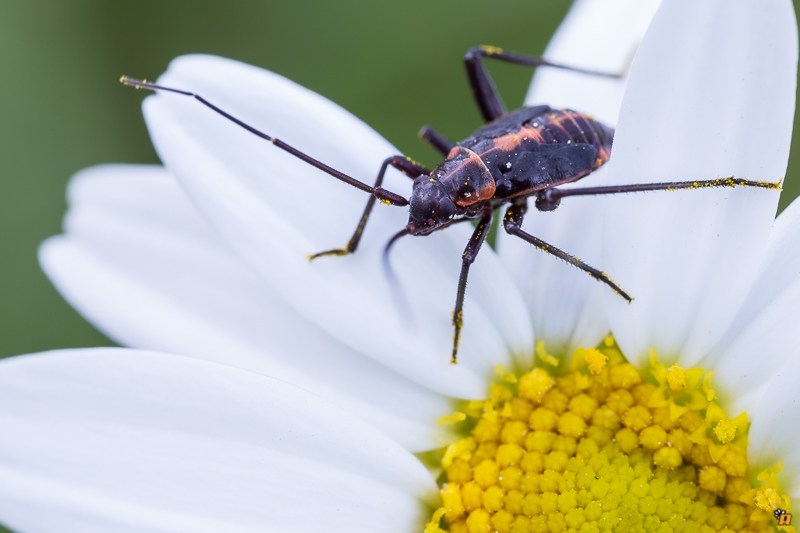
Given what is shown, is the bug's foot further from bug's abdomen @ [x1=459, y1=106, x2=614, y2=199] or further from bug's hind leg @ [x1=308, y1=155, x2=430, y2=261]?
bug's abdomen @ [x1=459, y1=106, x2=614, y2=199]

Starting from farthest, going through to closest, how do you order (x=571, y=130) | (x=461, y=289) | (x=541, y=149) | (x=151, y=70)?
(x=151, y=70) < (x=541, y=149) < (x=571, y=130) < (x=461, y=289)

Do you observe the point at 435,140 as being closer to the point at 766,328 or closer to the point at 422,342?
the point at 422,342

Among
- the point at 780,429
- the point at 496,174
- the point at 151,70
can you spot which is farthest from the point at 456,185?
the point at 151,70

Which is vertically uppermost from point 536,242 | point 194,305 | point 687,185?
point 687,185

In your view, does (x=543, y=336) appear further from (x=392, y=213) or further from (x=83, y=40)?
(x=83, y=40)

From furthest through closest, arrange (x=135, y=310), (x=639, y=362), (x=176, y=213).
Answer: (x=176, y=213), (x=135, y=310), (x=639, y=362)

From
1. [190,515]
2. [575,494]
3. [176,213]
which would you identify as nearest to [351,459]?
[190,515]

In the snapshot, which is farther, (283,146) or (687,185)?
(283,146)
